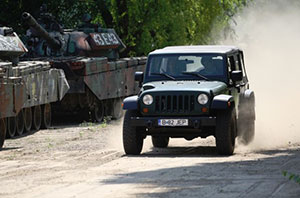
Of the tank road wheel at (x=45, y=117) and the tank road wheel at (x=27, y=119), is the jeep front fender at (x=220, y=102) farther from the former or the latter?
the tank road wheel at (x=45, y=117)

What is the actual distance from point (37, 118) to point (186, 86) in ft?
27.3

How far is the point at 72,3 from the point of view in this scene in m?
37.3

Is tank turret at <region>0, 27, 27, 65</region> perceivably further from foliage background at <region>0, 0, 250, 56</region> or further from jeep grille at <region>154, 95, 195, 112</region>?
foliage background at <region>0, 0, 250, 56</region>

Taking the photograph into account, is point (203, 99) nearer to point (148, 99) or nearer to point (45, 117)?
point (148, 99)

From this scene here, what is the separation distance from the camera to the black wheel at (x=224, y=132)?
1450 centimetres

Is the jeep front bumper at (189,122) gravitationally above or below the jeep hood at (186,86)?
below

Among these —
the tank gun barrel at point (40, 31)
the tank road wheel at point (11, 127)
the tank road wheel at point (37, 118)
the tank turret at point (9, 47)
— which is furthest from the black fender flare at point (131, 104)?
the tank gun barrel at point (40, 31)

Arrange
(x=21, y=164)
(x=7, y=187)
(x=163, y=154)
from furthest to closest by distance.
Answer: (x=163, y=154), (x=21, y=164), (x=7, y=187)

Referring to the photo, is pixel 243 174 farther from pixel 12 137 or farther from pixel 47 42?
pixel 47 42

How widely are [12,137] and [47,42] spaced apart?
21.1 ft

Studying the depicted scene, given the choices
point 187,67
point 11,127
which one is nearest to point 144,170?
point 187,67

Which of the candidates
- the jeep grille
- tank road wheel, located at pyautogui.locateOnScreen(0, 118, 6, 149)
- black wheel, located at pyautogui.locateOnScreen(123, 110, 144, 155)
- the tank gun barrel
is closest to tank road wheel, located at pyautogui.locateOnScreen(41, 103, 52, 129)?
the tank gun barrel

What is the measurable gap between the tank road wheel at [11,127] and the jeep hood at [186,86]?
18.3 feet

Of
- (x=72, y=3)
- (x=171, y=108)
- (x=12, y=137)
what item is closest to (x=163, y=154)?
(x=171, y=108)
